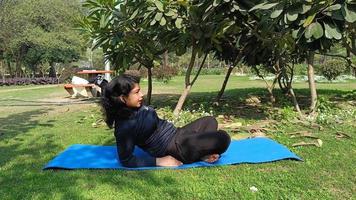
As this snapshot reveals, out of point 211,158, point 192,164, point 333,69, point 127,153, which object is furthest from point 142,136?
point 333,69

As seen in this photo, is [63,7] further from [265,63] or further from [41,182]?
[41,182]

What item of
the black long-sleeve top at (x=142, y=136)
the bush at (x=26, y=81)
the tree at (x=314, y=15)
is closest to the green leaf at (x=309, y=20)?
the tree at (x=314, y=15)

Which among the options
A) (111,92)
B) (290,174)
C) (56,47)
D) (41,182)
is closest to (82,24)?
(111,92)

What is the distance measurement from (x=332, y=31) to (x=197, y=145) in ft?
6.74

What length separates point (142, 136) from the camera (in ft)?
13.9

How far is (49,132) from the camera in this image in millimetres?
6535

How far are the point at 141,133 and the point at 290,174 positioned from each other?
1.55 meters

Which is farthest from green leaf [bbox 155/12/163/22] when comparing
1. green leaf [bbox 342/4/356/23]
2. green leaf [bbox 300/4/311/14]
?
green leaf [bbox 342/4/356/23]

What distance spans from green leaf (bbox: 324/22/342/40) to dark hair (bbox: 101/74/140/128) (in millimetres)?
2260

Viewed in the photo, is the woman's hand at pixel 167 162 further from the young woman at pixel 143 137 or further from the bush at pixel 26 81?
the bush at pixel 26 81

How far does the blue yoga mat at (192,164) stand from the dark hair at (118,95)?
1.81 feet

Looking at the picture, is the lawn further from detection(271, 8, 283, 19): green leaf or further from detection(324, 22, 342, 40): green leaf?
detection(271, 8, 283, 19): green leaf

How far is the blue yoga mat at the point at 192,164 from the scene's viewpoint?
4.21 meters

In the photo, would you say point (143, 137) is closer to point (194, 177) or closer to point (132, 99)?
point (132, 99)
